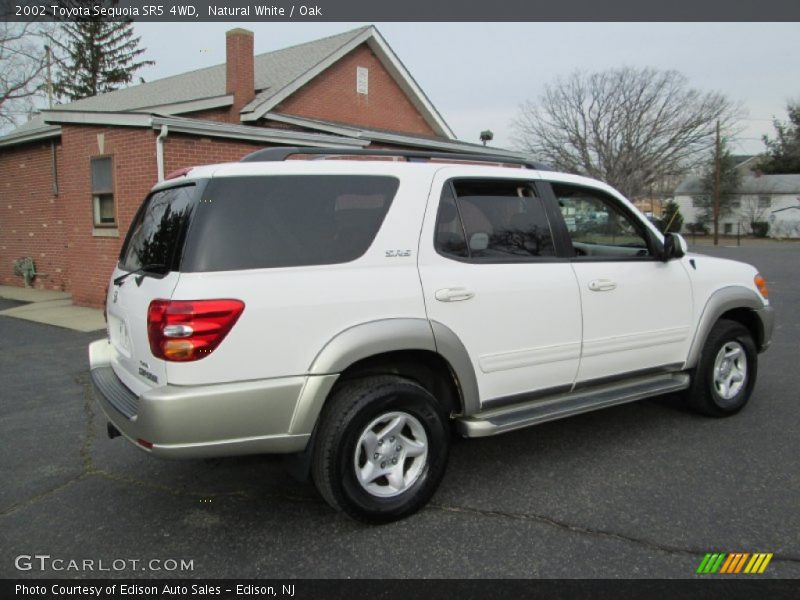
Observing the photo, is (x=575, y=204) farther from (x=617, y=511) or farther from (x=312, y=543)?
(x=312, y=543)

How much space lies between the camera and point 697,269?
4.49m

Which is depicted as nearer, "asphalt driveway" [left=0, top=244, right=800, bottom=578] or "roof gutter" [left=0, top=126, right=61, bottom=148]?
"asphalt driveway" [left=0, top=244, right=800, bottom=578]

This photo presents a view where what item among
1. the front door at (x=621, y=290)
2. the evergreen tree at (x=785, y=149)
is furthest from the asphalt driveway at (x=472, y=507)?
the evergreen tree at (x=785, y=149)

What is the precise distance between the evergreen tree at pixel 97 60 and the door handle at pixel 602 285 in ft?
139

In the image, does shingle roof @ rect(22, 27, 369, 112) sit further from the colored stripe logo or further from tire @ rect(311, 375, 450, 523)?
the colored stripe logo

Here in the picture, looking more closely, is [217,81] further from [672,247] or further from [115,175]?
[672,247]

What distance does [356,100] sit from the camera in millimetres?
17531

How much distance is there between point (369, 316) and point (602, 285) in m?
1.67

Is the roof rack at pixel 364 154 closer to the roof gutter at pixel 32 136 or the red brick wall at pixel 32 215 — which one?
the roof gutter at pixel 32 136

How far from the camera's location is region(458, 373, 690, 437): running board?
134 inches

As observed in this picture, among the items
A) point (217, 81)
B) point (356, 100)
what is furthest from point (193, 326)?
point (356, 100)

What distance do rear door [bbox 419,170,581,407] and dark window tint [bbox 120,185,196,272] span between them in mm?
1195

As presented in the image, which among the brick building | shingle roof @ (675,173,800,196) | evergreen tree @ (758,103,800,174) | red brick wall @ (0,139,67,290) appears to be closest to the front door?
the brick building

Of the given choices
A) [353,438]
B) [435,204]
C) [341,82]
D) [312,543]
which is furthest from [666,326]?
[341,82]
